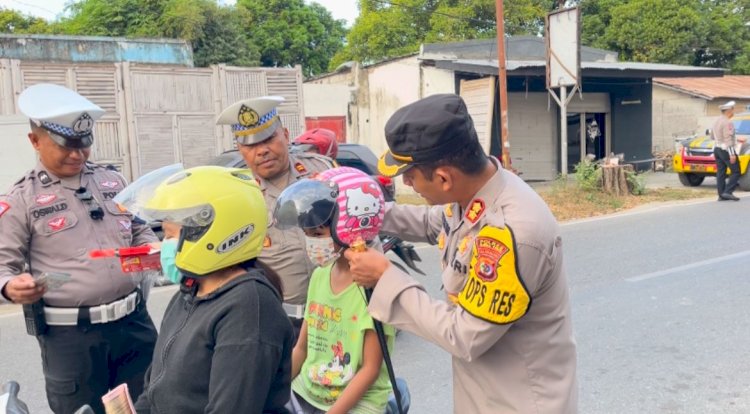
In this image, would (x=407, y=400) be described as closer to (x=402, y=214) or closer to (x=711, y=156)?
(x=402, y=214)

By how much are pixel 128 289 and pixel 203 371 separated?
1.42 meters

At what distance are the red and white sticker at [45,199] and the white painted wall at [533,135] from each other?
1757cm

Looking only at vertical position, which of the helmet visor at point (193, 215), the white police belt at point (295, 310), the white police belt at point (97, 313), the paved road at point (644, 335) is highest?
the helmet visor at point (193, 215)

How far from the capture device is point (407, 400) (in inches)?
101

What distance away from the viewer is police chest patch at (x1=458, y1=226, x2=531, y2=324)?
1765 millimetres

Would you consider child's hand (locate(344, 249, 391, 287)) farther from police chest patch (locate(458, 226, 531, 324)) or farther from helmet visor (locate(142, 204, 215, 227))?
helmet visor (locate(142, 204, 215, 227))

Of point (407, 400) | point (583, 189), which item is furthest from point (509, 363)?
point (583, 189)

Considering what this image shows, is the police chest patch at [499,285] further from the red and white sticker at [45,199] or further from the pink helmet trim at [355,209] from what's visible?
the red and white sticker at [45,199]

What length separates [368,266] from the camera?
199 centimetres

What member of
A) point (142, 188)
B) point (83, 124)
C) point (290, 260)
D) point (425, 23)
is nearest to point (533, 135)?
point (425, 23)

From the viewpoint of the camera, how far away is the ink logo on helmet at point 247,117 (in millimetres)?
3230

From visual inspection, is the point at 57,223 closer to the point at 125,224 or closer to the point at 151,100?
the point at 125,224

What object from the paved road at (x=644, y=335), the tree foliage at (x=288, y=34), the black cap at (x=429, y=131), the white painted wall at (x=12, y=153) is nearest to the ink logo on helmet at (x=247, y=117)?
the black cap at (x=429, y=131)

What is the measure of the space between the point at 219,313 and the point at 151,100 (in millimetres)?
12348
